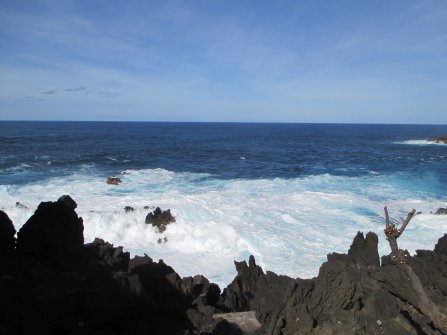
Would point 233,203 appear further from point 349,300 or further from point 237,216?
point 349,300

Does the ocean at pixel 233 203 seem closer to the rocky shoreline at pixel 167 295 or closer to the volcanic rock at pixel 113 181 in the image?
the volcanic rock at pixel 113 181

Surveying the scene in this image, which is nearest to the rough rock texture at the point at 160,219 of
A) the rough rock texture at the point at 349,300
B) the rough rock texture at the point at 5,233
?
the rough rock texture at the point at 349,300

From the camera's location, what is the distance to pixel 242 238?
2419 cm

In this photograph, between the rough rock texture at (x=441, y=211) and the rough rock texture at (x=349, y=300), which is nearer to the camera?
the rough rock texture at (x=349, y=300)

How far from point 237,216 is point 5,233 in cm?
1960

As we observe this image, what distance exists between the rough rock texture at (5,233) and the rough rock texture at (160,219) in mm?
15565

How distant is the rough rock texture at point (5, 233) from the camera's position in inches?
407

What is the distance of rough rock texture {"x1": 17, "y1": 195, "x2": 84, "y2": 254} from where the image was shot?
1091cm

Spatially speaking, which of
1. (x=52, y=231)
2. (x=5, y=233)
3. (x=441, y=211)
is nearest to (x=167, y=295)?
(x=52, y=231)

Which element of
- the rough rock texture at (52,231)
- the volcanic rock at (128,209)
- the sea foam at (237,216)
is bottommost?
the sea foam at (237,216)

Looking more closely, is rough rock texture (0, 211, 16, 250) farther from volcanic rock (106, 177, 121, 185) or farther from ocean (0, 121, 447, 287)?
volcanic rock (106, 177, 121, 185)

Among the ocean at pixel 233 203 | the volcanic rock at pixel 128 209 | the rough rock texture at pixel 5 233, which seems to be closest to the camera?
the rough rock texture at pixel 5 233

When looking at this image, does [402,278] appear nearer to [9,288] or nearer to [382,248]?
[382,248]

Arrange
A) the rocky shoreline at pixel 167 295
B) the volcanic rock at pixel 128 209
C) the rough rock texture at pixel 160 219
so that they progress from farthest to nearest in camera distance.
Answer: the volcanic rock at pixel 128 209
the rough rock texture at pixel 160 219
the rocky shoreline at pixel 167 295
